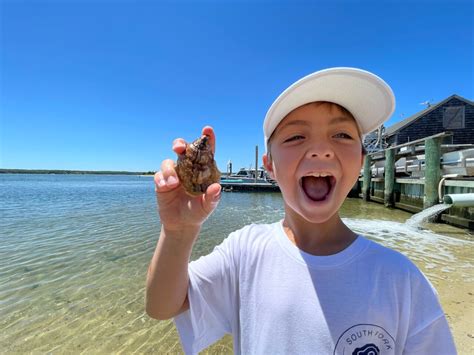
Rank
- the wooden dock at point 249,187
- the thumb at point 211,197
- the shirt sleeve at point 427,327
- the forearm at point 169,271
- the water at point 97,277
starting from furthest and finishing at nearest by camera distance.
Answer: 1. the wooden dock at point 249,187
2. the water at point 97,277
3. the forearm at point 169,271
4. the thumb at point 211,197
5. the shirt sleeve at point 427,327

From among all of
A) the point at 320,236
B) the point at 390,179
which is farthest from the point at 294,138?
the point at 390,179

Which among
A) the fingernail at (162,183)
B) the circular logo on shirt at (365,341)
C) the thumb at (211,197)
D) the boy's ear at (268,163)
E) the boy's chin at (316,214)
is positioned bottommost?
the circular logo on shirt at (365,341)

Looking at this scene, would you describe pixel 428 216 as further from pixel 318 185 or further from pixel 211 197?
pixel 211 197

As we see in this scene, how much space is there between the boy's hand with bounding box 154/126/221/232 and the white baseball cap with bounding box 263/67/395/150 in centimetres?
61

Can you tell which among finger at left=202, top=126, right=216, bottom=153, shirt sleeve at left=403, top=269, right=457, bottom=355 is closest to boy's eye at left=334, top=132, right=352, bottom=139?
finger at left=202, top=126, right=216, bottom=153

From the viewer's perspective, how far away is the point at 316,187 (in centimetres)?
152

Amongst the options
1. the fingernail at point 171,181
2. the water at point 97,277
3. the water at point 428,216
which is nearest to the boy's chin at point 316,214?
the fingernail at point 171,181

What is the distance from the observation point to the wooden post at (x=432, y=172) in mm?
10634

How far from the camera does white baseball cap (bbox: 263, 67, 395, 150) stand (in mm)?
1469

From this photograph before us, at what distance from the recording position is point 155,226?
11398 mm

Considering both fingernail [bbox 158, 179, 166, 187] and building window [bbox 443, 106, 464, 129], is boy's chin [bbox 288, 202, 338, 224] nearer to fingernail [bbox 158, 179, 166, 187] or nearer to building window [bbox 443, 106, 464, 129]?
fingernail [bbox 158, 179, 166, 187]

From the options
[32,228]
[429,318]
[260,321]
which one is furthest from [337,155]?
[32,228]

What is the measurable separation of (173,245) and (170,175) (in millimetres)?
363

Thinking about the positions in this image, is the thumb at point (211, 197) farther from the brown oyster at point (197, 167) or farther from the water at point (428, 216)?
the water at point (428, 216)
